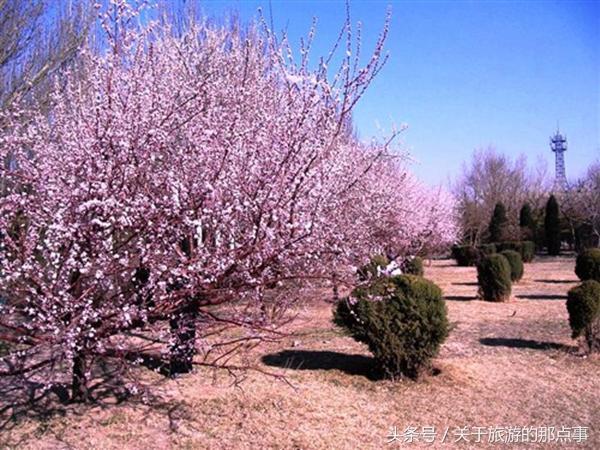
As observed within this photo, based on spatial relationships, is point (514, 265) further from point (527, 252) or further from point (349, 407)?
point (349, 407)

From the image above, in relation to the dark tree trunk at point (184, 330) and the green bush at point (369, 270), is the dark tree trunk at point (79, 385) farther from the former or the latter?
the green bush at point (369, 270)

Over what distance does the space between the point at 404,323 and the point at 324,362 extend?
1.20 meters

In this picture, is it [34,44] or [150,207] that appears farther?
[34,44]

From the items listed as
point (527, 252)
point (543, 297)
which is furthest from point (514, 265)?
point (527, 252)

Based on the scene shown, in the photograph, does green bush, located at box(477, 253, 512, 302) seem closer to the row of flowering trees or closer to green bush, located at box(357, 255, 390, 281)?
green bush, located at box(357, 255, 390, 281)

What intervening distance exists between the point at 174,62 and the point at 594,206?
2030cm

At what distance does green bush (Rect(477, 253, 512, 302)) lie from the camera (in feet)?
37.3

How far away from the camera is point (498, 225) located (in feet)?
91.6

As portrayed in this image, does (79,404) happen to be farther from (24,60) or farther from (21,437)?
(24,60)

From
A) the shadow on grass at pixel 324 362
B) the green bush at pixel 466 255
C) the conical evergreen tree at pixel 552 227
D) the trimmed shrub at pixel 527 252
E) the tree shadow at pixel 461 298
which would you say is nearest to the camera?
the shadow on grass at pixel 324 362

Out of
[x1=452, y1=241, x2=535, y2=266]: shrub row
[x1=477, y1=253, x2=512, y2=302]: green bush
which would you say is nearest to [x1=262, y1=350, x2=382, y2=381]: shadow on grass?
[x1=477, y1=253, x2=512, y2=302]: green bush

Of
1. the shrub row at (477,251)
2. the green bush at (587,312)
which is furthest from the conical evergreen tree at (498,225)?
the green bush at (587,312)

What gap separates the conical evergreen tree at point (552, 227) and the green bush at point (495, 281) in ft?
57.1

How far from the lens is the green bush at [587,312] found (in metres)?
6.82
